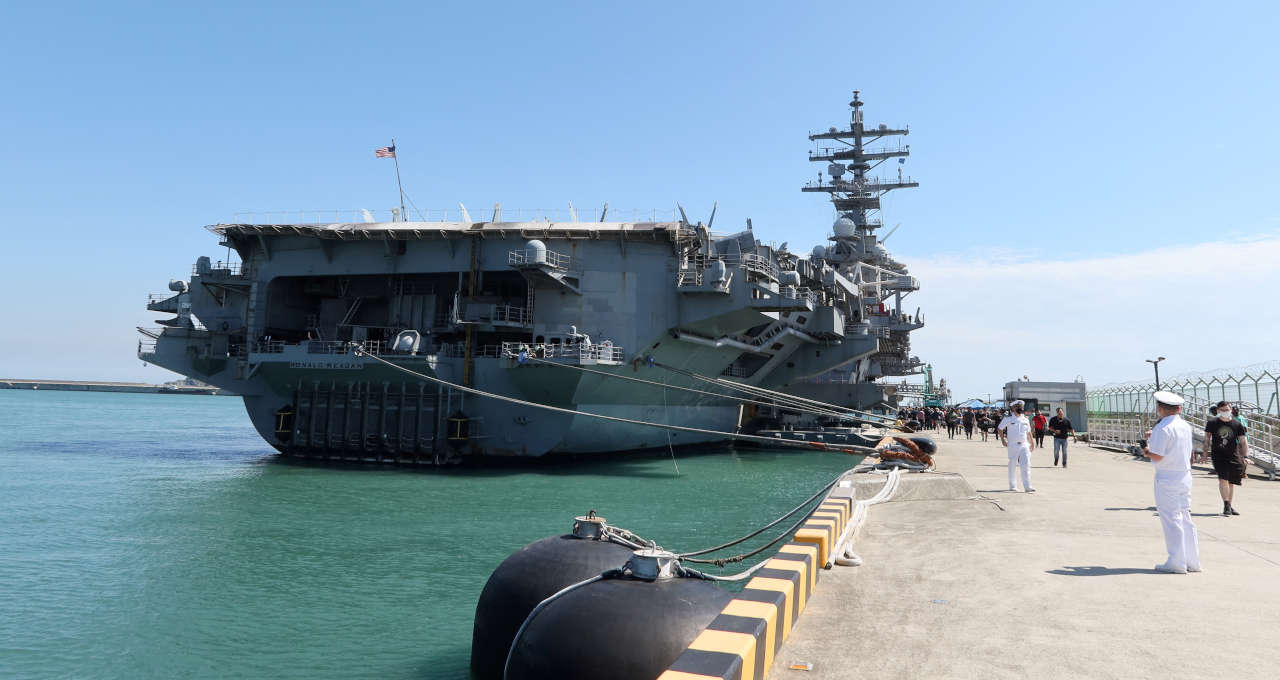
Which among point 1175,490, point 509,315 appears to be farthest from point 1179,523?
point 509,315

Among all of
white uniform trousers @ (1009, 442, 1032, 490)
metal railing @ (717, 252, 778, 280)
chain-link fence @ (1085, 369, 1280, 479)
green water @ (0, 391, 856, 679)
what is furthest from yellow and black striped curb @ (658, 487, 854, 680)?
metal railing @ (717, 252, 778, 280)

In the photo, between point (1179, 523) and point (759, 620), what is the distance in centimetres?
417

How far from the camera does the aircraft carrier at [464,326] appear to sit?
23.5 meters

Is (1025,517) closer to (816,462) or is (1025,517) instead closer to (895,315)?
Answer: (816,462)

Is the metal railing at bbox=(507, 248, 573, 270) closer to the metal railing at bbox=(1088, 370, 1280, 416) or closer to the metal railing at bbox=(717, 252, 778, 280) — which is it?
the metal railing at bbox=(717, 252, 778, 280)

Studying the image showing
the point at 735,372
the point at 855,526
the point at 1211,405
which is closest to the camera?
the point at 855,526

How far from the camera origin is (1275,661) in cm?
354

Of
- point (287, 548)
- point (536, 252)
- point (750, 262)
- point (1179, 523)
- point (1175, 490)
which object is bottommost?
point (287, 548)

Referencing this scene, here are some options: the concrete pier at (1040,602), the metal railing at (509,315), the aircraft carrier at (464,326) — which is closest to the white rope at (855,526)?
the concrete pier at (1040,602)

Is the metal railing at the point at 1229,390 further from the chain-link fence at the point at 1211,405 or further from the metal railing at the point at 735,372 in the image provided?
the metal railing at the point at 735,372

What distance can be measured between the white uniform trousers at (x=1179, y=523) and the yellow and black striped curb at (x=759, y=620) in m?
2.64

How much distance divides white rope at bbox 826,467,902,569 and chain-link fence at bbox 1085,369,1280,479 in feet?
16.7

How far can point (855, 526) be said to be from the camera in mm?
7133

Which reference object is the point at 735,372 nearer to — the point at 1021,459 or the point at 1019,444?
the point at 1019,444
